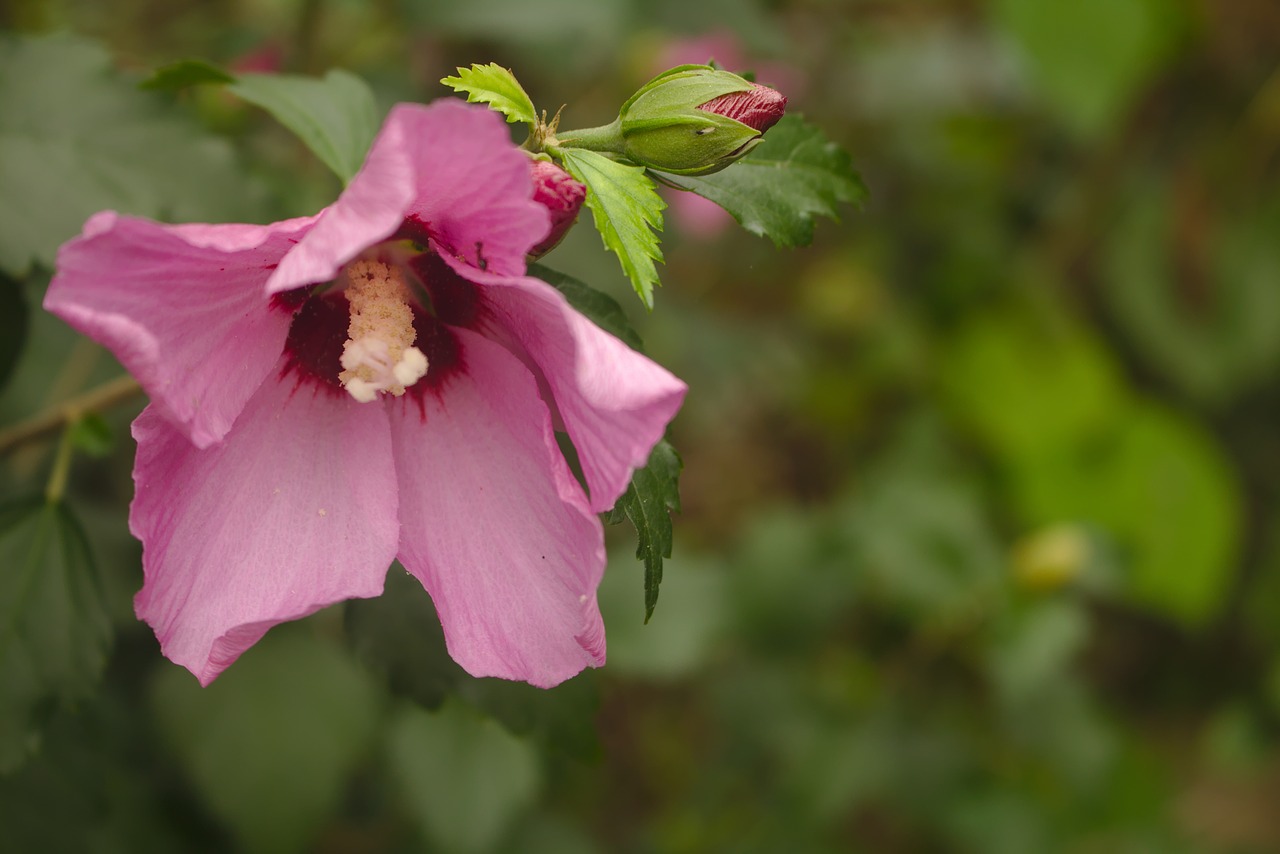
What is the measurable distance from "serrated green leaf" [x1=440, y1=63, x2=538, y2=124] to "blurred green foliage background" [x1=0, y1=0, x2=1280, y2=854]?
38cm

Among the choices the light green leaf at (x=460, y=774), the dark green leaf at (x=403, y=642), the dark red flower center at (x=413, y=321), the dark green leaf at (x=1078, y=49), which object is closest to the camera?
the dark red flower center at (x=413, y=321)

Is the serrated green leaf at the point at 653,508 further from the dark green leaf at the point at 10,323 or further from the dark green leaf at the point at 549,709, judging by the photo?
the dark green leaf at the point at 10,323

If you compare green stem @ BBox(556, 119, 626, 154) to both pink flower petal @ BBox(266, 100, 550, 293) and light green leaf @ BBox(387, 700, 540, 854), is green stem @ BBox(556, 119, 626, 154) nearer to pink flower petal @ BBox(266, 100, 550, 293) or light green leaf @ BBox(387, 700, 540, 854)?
pink flower petal @ BBox(266, 100, 550, 293)

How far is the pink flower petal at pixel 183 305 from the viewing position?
57cm

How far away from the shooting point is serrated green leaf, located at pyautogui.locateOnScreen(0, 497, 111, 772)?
86 centimetres

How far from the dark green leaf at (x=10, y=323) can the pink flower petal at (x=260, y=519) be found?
1.19 ft

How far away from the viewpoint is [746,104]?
702 millimetres

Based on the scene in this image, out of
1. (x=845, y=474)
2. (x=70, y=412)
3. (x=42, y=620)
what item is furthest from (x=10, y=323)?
(x=845, y=474)

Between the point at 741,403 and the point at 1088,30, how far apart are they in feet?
4.11

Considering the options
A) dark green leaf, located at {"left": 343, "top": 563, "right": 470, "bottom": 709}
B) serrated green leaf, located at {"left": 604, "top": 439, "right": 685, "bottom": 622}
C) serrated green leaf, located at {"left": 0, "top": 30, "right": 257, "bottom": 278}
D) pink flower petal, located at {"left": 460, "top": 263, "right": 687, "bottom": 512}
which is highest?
pink flower petal, located at {"left": 460, "top": 263, "right": 687, "bottom": 512}

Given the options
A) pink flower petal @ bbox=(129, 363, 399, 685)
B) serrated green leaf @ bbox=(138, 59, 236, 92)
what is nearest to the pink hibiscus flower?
pink flower petal @ bbox=(129, 363, 399, 685)

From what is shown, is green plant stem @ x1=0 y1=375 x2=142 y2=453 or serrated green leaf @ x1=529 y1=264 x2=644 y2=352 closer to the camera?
serrated green leaf @ x1=529 y1=264 x2=644 y2=352

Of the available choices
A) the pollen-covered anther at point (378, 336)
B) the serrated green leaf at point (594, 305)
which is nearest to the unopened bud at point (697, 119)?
the serrated green leaf at point (594, 305)

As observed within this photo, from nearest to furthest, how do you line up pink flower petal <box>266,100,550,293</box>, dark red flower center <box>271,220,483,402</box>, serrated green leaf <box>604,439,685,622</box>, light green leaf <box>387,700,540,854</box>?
pink flower petal <box>266,100,550,293</box> → serrated green leaf <box>604,439,685,622</box> → dark red flower center <box>271,220,483,402</box> → light green leaf <box>387,700,540,854</box>
